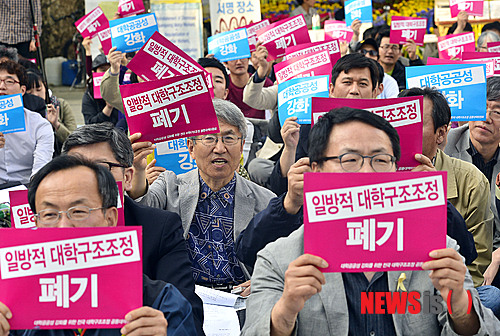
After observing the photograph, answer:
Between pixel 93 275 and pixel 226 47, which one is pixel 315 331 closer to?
pixel 93 275

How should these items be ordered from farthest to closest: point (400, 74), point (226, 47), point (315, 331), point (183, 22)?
point (183, 22)
point (400, 74)
point (226, 47)
point (315, 331)

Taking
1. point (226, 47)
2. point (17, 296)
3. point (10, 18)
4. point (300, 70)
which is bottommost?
point (17, 296)

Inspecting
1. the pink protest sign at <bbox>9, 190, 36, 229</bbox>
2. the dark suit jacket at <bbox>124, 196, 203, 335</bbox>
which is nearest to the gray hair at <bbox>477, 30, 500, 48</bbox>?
the dark suit jacket at <bbox>124, 196, 203, 335</bbox>

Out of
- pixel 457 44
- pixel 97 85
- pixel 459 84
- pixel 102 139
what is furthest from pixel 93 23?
pixel 102 139

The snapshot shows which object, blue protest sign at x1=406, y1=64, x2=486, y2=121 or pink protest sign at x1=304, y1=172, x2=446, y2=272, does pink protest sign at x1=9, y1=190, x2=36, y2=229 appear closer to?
pink protest sign at x1=304, y1=172, x2=446, y2=272

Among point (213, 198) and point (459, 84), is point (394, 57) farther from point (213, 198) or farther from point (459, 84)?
point (213, 198)

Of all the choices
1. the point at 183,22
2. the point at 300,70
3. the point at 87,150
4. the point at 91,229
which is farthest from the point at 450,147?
the point at 183,22

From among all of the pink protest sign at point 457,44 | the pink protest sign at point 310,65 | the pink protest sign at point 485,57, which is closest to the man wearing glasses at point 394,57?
the pink protest sign at point 457,44

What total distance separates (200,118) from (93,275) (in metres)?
1.72

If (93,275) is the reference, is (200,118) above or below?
above

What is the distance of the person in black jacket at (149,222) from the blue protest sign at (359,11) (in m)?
6.30

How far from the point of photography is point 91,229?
2043 millimetres

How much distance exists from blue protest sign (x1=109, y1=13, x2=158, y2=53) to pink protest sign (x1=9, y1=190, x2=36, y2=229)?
12.5 feet

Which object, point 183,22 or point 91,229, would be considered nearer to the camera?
point 91,229
